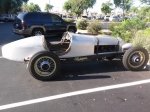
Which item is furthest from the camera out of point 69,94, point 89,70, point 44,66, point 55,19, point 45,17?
point 55,19

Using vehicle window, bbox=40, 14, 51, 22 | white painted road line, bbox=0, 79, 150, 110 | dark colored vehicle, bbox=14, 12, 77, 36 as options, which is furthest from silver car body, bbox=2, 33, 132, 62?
vehicle window, bbox=40, 14, 51, 22

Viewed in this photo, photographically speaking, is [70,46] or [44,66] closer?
[44,66]

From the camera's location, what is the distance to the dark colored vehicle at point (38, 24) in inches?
698

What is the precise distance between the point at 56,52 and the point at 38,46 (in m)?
0.51

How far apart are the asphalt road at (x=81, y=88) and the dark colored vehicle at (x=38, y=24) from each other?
8.81m

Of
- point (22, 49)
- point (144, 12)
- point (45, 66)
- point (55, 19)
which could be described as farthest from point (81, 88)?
point (55, 19)

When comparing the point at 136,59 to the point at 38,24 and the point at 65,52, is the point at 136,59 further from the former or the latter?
the point at 38,24

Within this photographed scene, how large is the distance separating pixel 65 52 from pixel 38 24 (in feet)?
34.5

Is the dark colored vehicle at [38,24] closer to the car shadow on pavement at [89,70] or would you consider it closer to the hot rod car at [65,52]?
the car shadow on pavement at [89,70]

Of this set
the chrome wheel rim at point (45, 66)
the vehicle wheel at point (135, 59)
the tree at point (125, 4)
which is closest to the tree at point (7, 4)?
the tree at point (125, 4)

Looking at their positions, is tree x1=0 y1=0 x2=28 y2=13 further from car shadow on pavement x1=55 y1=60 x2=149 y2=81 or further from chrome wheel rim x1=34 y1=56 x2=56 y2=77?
chrome wheel rim x1=34 y1=56 x2=56 y2=77

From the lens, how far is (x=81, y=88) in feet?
21.8

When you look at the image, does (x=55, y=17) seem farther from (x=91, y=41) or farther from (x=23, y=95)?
(x=23, y=95)

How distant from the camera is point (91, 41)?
805 cm
